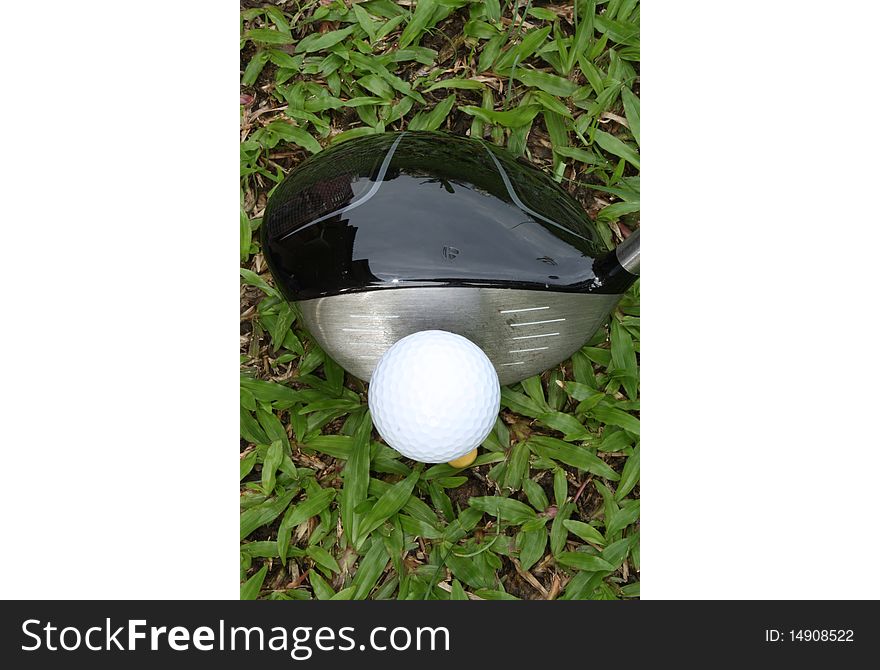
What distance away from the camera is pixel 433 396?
4.17 feet

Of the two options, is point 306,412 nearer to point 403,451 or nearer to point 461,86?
point 403,451

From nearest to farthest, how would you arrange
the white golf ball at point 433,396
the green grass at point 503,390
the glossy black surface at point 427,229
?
the white golf ball at point 433,396, the glossy black surface at point 427,229, the green grass at point 503,390

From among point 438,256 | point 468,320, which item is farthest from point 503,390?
point 438,256

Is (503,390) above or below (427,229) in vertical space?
below

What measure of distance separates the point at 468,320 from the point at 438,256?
0.16 m

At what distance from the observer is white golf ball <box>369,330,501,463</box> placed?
4.20ft

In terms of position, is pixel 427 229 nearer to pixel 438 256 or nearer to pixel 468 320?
pixel 438 256

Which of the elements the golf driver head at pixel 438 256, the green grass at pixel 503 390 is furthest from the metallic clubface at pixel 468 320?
the green grass at pixel 503 390

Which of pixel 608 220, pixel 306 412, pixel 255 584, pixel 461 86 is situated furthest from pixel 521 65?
pixel 255 584

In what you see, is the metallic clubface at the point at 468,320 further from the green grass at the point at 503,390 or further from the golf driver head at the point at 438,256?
the green grass at the point at 503,390

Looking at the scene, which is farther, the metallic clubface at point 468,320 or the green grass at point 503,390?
the green grass at point 503,390

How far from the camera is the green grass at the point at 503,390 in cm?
161

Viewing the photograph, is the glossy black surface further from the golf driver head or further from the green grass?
the green grass

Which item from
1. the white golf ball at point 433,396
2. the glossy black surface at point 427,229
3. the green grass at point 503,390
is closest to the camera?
the white golf ball at point 433,396
